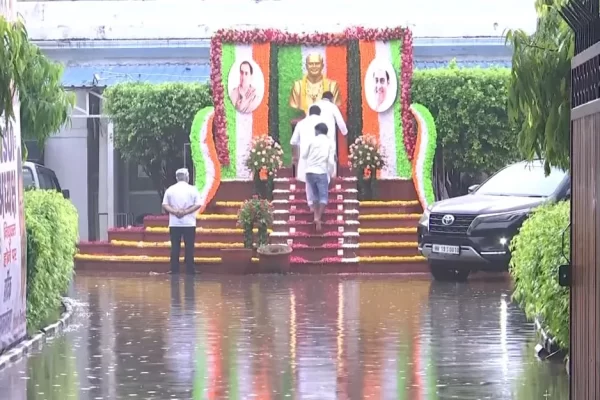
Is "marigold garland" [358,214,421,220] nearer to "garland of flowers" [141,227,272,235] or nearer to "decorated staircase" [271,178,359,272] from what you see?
"decorated staircase" [271,178,359,272]

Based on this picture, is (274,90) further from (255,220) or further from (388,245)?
(388,245)

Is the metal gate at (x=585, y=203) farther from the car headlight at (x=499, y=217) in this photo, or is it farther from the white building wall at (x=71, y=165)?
the white building wall at (x=71, y=165)

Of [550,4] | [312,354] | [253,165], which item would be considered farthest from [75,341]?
[253,165]

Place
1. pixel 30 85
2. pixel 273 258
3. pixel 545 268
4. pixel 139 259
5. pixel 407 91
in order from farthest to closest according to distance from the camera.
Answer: pixel 407 91 → pixel 139 259 → pixel 273 258 → pixel 30 85 → pixel 545 268

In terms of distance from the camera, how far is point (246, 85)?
27.5m

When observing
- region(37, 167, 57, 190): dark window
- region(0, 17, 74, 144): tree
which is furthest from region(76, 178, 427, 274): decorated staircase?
region(0, 17, 74, 144): tree

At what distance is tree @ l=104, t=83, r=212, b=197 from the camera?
29.6 m

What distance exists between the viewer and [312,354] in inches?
507

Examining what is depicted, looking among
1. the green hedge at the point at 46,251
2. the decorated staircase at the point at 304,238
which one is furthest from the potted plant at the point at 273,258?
the green hedge at the point at 46,251

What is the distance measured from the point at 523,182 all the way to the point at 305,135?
5298 millimetres

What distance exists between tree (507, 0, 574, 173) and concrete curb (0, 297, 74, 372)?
15.3ft

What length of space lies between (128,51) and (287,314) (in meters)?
17.8

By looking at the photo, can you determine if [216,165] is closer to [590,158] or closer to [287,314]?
[287,314]

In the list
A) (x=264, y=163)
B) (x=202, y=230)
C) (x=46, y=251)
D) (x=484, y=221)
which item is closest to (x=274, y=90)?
(x=264, y=163)
